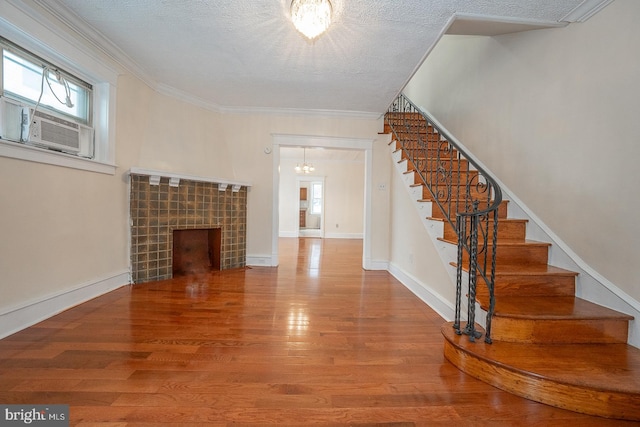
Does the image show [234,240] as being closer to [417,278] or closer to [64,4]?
[417,278]

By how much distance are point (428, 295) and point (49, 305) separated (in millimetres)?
3404

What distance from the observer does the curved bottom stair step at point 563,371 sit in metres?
1.25

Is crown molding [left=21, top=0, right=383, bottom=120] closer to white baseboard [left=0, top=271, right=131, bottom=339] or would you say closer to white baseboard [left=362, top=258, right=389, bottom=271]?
white baseboard [left=0, top=271, right=131, bottom=339]

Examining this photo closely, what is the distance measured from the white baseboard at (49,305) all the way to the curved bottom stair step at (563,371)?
3056 mm

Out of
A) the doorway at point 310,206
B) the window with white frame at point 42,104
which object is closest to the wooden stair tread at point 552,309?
the window with white frame at point 42,104

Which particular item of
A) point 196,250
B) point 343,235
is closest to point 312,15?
point 196,250

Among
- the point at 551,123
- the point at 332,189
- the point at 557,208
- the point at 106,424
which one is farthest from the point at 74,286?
the point at 332,189

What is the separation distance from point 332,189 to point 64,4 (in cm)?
706

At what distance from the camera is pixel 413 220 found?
10.7 ft

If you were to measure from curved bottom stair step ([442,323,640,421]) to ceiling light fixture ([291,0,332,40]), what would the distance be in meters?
2.26

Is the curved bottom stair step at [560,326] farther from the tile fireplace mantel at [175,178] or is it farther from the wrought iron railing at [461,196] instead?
the tile fireplace mantel at [175,178]

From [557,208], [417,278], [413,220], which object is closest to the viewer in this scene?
[557,208]

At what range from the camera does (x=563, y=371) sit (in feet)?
4.48

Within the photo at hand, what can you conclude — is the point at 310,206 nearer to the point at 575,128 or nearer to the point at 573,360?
the point at 575,128
